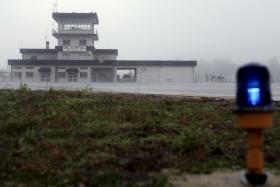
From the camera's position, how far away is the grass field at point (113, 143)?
5.47m

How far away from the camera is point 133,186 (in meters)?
5.11

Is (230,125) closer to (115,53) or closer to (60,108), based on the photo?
(60,108)

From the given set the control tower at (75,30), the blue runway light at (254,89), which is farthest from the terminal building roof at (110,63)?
the blue runway light at (254,89)

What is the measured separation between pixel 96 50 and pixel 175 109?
6766 centimetres

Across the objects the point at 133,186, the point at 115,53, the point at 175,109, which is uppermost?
the point at 115,53

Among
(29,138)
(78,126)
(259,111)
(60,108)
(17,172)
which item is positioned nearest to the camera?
(259,111)

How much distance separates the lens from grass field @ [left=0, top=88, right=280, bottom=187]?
5469mm

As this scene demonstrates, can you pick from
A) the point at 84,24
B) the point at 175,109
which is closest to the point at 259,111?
the point at 175,109

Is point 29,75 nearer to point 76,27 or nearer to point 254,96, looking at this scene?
point 76,27

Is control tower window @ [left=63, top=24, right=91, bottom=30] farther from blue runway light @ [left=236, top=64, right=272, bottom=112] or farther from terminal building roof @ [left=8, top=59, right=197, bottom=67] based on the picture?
blue runway light @ [left=236, top=64, right=272, bottom=112]

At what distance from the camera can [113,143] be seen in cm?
652

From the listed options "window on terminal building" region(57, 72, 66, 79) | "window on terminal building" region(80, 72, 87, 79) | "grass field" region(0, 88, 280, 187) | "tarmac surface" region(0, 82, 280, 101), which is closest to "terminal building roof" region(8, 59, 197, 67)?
"window on terminal building" region(80, 72, 87, 79)

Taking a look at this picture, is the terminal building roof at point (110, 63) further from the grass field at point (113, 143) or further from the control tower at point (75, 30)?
the grass field at point (113, 143)

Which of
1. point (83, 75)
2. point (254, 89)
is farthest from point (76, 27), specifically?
point (254, 89)
